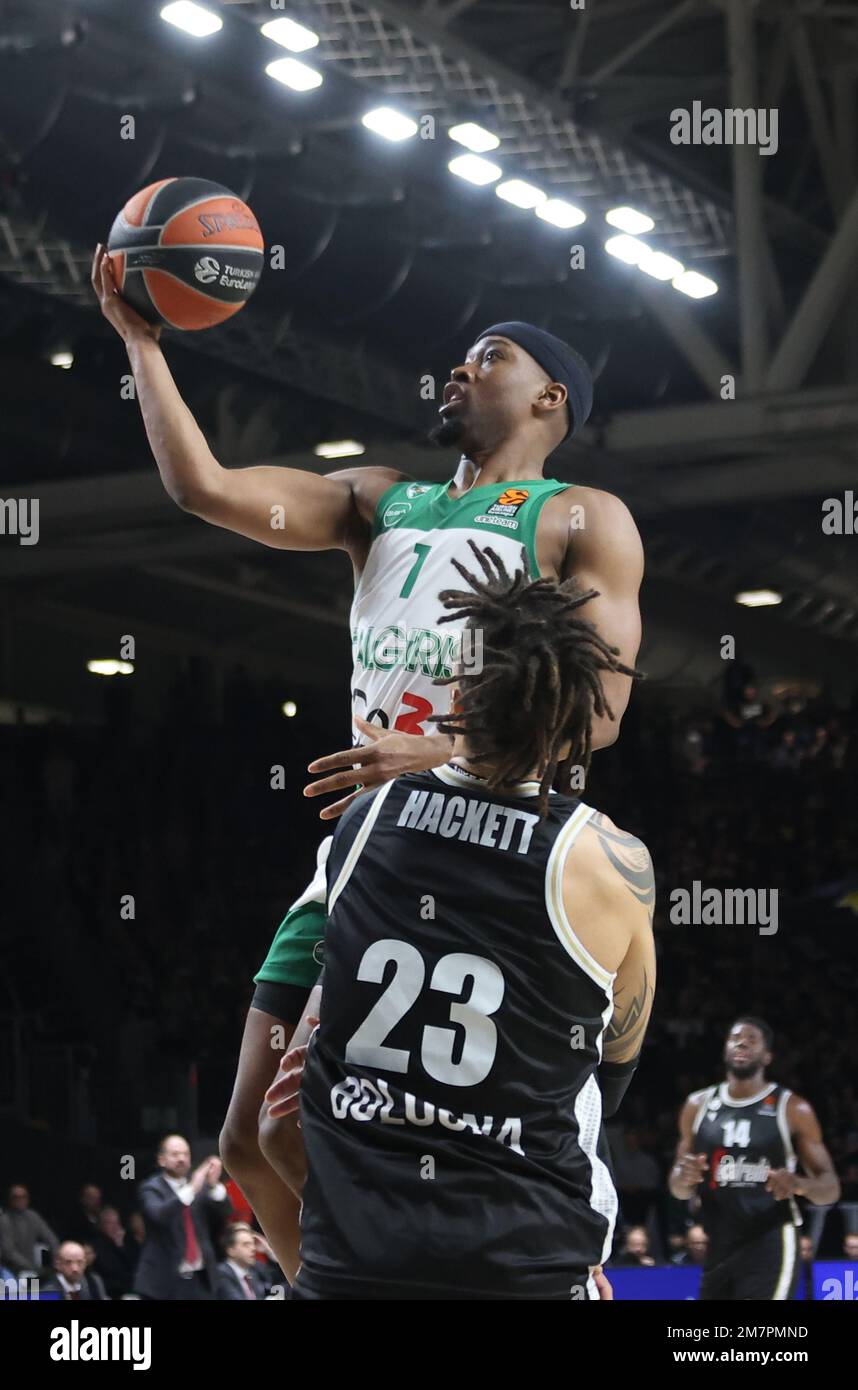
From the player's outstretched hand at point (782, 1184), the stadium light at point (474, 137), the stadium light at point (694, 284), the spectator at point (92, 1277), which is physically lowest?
the spectator at point (92, 1277)

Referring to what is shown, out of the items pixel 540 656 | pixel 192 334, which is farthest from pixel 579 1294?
pixel 192 334

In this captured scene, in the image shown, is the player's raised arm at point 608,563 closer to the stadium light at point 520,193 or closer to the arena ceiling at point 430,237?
the arena ceiling at point 430,237

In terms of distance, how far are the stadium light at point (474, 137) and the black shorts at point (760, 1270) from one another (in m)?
5.31

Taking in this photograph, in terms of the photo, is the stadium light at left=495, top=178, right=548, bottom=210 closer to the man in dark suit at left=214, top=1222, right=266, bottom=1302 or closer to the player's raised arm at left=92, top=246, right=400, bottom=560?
the man in dark suit at left=214, top=1222, right=266, bottom=1302

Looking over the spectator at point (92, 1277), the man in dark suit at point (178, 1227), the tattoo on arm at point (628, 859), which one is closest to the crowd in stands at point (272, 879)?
the spectator at point (92, 1277)

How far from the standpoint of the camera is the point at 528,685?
2.47m

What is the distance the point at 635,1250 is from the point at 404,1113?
7.50m

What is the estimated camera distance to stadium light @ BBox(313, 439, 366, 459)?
35.4 ft

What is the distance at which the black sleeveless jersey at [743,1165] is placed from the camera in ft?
24.8

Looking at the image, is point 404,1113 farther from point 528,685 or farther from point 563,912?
point 528,685

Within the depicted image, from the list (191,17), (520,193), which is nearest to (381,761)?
(191,17)

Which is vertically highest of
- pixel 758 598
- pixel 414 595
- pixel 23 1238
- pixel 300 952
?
pixel 758 598

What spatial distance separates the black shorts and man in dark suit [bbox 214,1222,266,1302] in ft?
7.12

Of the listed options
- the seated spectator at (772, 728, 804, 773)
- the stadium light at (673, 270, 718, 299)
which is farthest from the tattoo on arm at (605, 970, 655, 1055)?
the seated spectator at (772, 728, 804, 773)
